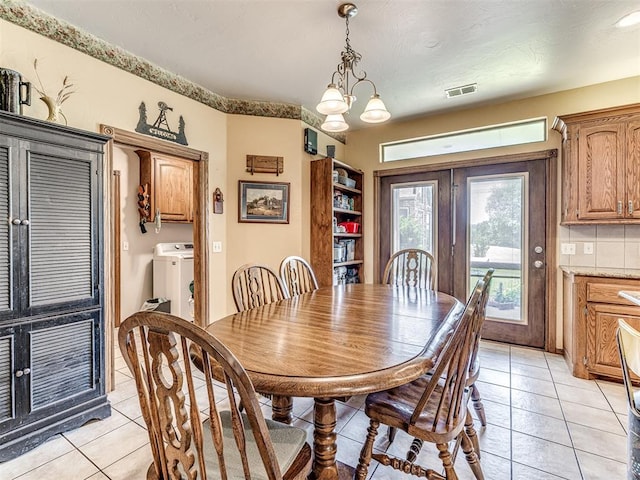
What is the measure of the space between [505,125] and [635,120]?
3.46ft

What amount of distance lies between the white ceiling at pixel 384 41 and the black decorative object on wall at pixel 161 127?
37cm

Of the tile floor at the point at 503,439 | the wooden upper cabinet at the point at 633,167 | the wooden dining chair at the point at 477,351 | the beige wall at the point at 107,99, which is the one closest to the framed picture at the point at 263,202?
the beige wall at the point at 107,99

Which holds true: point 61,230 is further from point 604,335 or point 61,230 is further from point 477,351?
point 604,335

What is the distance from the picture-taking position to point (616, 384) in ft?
8.41

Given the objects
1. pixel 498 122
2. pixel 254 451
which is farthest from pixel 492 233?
pixel 254 451

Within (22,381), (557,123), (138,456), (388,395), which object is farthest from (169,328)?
(557,123)

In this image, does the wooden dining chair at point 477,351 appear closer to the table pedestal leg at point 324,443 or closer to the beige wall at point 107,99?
the table pedestal leg at point 324,443

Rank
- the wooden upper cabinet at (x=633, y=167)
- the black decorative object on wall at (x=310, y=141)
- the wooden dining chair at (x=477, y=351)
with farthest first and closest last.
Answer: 1. the black decorative object on wall at (x=310, y=141)
2. the wooden upper cabinet at (x=633, y=167)
3. the wooden dining chair at (x=477, y=351)

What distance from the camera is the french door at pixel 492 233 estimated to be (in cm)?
337

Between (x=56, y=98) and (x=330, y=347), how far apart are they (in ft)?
7.92

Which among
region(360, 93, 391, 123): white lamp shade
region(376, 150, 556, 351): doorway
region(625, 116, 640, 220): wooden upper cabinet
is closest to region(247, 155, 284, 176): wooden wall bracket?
region(376, 150, 556, 351): doorway

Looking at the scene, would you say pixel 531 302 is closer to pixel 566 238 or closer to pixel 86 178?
pixel 566 238

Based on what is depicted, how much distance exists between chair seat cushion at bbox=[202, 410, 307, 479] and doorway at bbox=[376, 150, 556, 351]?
3.08 m

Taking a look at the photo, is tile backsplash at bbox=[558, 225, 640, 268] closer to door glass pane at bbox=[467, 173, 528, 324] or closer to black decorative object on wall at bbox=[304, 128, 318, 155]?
door glass pane at bbox=[467, 173, 528, 324]
